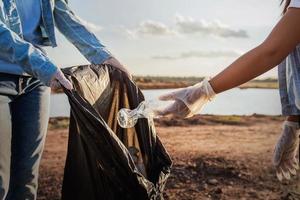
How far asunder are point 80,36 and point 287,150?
117 centimetres

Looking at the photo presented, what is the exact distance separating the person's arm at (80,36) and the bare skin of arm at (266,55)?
550 millimetres

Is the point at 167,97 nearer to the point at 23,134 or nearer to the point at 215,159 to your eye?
the point at 23,134

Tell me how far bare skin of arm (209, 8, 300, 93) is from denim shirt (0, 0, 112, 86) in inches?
23.6

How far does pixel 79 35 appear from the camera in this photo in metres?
2.10

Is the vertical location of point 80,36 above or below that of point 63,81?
above

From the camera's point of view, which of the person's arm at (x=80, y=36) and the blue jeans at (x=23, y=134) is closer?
the blue jeans at (x=23, y=134)

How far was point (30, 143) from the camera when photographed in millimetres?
1979

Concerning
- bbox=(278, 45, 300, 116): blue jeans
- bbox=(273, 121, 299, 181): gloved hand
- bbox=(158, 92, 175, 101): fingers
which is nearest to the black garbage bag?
bbox=(158, 92, 175, 101): fingers

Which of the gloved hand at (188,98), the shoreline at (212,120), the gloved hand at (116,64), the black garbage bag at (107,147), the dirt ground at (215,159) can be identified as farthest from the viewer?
the shoreline at (212,120)

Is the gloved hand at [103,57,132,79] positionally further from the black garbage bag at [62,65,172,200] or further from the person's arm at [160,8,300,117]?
the person's arm at [160,8,300,117]

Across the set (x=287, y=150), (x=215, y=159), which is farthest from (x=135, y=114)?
(x=215, y=159)

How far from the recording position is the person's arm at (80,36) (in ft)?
6.86

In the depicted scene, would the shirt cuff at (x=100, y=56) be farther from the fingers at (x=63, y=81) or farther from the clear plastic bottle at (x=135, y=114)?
the fingers at (x=63, y=81)

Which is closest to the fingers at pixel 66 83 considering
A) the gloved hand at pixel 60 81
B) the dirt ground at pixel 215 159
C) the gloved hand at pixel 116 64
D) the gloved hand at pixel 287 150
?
the gloved hand at pixel 60 81
